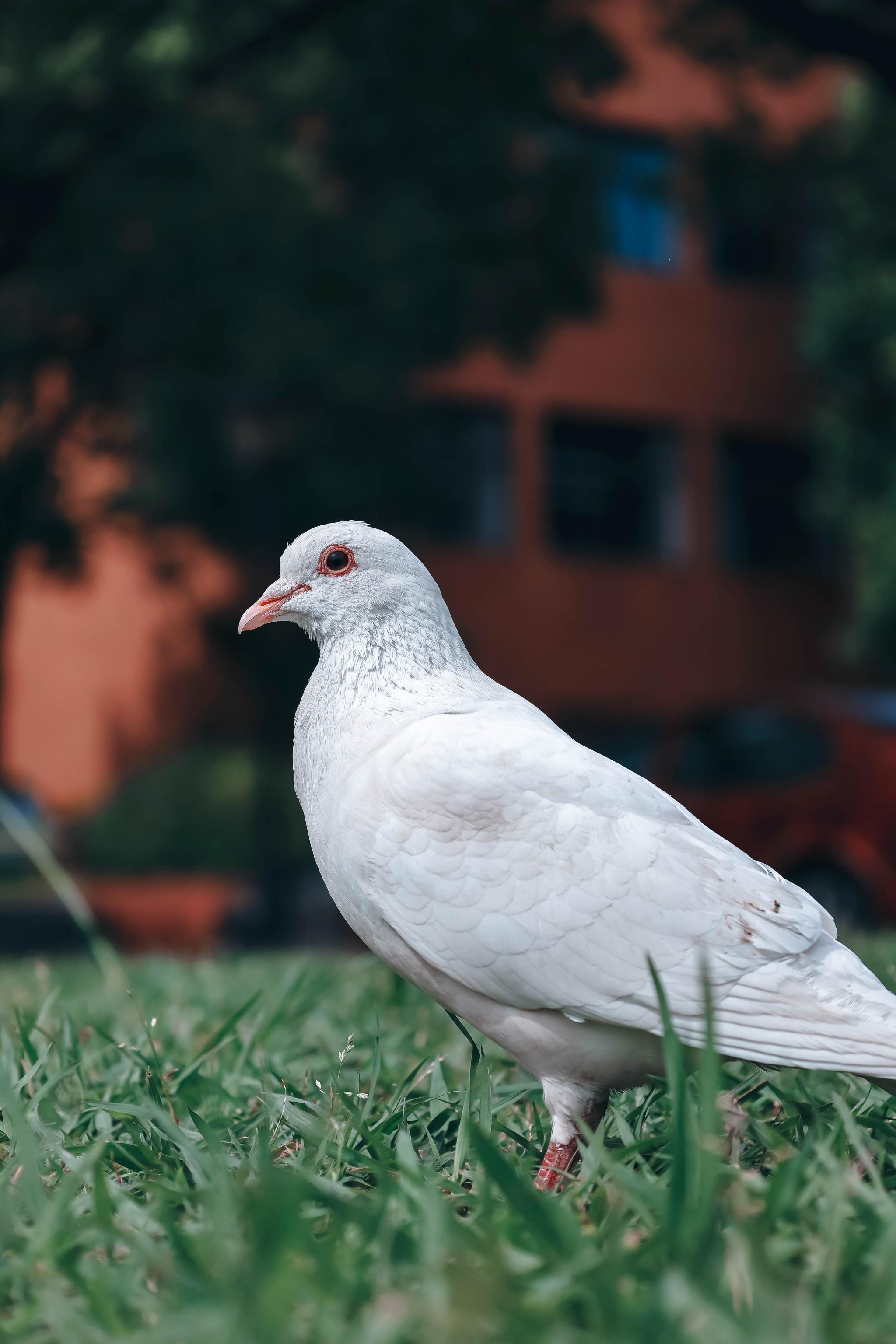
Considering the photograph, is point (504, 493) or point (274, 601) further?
point (504, 493)

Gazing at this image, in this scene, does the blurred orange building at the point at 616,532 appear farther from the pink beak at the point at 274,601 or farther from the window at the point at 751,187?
the pink beak at the point at 274,601

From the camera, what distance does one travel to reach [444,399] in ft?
56.5

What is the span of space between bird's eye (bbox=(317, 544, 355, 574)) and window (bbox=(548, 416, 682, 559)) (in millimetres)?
15889

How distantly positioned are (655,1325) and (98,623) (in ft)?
54.4

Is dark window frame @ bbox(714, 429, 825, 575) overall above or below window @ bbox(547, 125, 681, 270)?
below

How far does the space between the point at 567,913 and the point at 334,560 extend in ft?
2.85

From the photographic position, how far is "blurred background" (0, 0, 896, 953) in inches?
321

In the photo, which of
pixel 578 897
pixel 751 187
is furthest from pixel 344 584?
pixel 751 187

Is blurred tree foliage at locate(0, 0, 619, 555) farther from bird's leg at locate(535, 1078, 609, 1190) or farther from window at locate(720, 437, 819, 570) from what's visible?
window at locate(720, 437, 819, 570)

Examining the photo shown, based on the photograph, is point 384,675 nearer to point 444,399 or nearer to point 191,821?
point 191,821

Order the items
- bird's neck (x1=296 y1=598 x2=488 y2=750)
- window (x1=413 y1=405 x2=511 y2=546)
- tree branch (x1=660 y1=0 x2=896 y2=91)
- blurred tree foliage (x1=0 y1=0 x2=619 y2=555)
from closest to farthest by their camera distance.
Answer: bird's neck (x1=296 y1=598 x2=488 y2=750)
tree branch (x1=660 y1=0 x2=896 y2=91)
blurred tree foliage (x1=0 y1=0 x2=619 y2=555)
window (x1=413 y1=405 x2=511 y2=546)

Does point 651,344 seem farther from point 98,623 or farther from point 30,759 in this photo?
point 30,759

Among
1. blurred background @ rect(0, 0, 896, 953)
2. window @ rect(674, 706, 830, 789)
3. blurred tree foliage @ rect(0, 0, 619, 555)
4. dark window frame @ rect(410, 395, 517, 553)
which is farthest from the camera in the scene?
Result: dark window frame @ rect(410, 395, 517, 553)

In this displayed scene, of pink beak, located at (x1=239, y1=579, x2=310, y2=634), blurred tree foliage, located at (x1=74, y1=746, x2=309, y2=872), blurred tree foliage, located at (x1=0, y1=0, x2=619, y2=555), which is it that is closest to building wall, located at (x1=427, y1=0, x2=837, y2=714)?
blurred tree foliage, located at (x1=74, y1=746, x2=309, y2=872)
